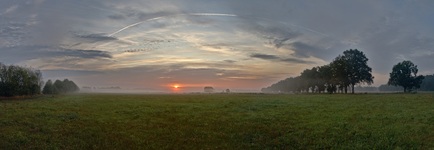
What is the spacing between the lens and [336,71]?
352 feet

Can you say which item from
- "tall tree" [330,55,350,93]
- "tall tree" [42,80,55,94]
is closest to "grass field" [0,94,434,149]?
"tall tree" [330,55,350,93]

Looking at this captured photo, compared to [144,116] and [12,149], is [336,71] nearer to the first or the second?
[144,116]

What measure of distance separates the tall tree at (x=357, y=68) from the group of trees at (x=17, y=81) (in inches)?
4200

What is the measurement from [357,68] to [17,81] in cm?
11184

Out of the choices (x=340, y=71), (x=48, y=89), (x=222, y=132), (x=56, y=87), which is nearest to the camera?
(x=222, y=132)

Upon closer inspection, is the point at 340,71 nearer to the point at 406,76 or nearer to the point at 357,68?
the point at 357,68

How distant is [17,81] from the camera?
356ft

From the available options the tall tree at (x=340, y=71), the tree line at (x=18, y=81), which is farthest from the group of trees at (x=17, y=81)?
the tall tree at (x=340, y=71)

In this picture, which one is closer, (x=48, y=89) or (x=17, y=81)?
(x=17, y=81)

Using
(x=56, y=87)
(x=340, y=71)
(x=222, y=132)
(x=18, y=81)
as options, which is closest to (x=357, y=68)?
(x=340, y=71)

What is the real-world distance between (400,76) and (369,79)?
10.4 meters

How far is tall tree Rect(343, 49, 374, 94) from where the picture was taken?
10631cm

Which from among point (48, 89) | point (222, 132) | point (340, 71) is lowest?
point (222, 132)

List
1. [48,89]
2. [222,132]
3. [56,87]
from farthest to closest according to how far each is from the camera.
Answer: [56,87] < [48,89] < [222,132]
